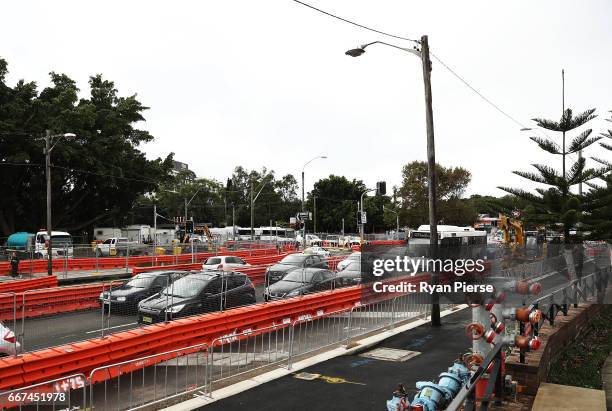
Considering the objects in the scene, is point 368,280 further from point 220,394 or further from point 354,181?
point 354,181

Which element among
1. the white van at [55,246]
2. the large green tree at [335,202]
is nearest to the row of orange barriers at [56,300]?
the white van at [55,246]

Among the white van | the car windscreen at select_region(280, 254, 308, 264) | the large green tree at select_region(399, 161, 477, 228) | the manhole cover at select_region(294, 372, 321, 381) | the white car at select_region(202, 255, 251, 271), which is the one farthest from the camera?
the large green tree at select_region(399, 161, 477, 228)

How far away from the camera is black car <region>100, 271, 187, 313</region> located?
14.3 meters

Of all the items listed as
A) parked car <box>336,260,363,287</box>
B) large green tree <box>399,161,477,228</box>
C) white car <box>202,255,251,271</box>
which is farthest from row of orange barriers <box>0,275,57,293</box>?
large green tree <box>399,161,477,228</box>

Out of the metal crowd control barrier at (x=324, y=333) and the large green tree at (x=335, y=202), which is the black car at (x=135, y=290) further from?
the large green tree at (x=335, y=202)

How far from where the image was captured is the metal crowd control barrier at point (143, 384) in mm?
7637

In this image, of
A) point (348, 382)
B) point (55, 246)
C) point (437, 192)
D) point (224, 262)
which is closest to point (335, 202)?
point (437, 192)

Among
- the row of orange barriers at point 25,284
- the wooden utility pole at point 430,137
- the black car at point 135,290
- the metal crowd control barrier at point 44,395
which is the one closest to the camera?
the metal crowd control barrier at point 44,395

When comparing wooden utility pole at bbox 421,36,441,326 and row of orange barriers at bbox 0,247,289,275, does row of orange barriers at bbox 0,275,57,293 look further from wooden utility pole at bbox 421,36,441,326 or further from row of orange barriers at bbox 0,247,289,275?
wooden utility pole at bbox 421,36,441,326

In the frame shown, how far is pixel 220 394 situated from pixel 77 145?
44.4 meters

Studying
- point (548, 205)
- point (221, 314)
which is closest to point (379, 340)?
point (221, 314)

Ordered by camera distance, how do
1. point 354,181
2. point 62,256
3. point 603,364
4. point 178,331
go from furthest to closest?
point 354,181 < point 62,256 < point 178,331 < point 603,364

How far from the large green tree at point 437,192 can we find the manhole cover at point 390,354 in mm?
55562

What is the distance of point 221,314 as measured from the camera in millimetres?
12125
